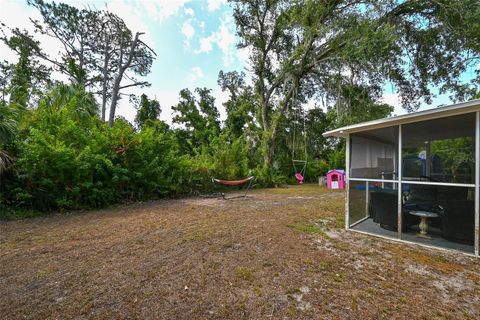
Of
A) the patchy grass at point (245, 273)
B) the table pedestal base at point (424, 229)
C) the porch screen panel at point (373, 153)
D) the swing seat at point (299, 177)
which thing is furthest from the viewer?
the swing seat at point (299, 177)

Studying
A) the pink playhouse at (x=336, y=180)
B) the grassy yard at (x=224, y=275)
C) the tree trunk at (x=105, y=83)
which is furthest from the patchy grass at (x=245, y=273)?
the tree trunk at (x=105, y=83)

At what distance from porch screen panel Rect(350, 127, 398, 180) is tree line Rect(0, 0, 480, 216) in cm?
503

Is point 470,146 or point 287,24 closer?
point 470,146

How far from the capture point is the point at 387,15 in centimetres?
899

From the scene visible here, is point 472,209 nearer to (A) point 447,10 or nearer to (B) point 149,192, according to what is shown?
(B) point 149,192

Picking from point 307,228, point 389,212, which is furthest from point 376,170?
point 307,228

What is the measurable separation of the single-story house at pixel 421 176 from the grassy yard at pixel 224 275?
539 mm

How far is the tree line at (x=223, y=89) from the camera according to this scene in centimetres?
498

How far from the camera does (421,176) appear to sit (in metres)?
4.17

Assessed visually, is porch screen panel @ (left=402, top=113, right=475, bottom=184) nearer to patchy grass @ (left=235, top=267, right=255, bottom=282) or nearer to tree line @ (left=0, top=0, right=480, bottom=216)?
patchy grass @ (left=235, top=267, right=255, bottom=282)

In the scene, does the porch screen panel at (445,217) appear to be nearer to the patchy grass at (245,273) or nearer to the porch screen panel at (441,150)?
the porch screen panel at (441,150)

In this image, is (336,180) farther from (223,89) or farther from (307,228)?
(223,89)

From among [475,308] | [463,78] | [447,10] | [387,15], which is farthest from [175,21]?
[463,78]

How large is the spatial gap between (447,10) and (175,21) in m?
10.3
